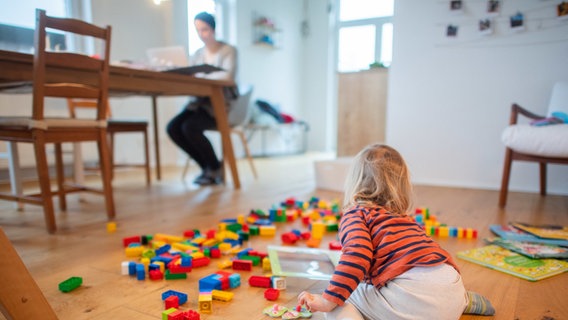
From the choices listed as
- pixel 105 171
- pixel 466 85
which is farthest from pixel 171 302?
pixel 466 85

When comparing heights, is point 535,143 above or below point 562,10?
below

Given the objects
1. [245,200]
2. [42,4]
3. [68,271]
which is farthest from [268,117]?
[68,271]

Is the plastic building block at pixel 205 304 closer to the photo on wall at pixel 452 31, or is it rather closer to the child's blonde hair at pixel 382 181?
the child's blonde hair at pixel 382 181

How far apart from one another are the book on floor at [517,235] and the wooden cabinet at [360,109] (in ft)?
5.58

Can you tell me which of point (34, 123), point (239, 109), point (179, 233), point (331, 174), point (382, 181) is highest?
point (239, 109)

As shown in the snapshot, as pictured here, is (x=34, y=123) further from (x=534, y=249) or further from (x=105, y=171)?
(x=534, y=249)

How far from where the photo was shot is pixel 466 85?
9.32 ft

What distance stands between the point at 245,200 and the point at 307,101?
15.5 feet

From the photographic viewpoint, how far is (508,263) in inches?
51.1

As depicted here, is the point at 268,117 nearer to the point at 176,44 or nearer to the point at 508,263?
the point at 176,44

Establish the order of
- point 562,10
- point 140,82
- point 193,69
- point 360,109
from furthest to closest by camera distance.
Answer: point 360,109 < point 562,10 < point 193,69 < point 140,82

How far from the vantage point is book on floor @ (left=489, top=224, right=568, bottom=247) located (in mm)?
1474

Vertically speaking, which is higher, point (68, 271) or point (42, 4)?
point (42, 4)

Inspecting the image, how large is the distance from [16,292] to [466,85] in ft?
9.54
